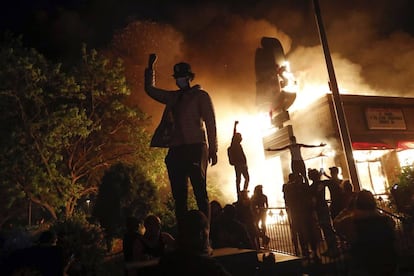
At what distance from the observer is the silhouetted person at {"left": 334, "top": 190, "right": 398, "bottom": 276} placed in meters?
4.34

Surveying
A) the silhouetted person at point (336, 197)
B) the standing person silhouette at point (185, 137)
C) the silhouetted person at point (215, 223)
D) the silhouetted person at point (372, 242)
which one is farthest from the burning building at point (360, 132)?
the standing person silhouette at point (185, 137)

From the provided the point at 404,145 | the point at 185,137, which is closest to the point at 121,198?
the point at 185,137

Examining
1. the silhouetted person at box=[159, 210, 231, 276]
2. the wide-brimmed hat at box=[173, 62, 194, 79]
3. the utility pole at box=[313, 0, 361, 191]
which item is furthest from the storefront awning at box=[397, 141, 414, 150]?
the silhouetted person at box=[159, 210, 231, 276]

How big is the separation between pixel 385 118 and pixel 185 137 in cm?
1679

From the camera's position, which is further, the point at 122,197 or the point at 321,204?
the point at 122,197

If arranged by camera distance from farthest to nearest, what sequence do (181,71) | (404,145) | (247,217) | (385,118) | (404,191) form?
(385,118), (404,145), (404,191), (247,217), (181,71)

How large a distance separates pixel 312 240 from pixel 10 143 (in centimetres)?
1222

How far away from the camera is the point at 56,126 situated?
14.0 metres

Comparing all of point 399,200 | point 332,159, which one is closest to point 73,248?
point 399,200

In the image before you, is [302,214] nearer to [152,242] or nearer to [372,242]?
[372,242]

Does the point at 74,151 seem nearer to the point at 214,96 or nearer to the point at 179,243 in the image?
the point at 214,96

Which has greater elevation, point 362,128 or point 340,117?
point 362,128

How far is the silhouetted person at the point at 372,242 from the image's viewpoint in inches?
171

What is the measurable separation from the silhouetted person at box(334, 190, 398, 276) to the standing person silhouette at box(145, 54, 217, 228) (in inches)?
83.1
